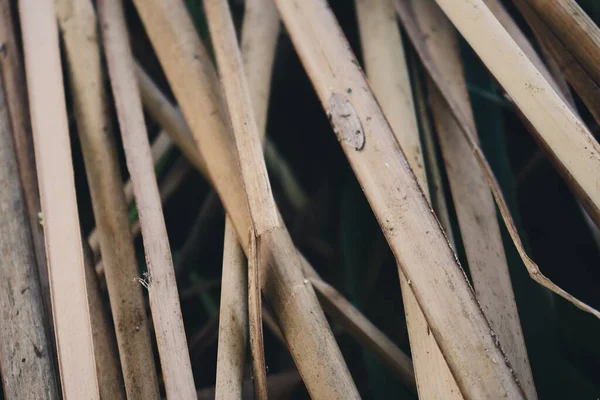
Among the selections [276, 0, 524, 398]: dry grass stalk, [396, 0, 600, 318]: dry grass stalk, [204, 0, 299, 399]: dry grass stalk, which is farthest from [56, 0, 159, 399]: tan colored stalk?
[396, 0, 600, 318]: dry grass stalk

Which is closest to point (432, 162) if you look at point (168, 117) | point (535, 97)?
point (535, 97)

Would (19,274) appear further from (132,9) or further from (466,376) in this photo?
(132,9)

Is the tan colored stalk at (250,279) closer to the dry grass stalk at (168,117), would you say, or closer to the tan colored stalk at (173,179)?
the dry grass stalk at (168,117)

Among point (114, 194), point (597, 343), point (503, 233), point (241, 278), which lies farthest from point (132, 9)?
point (597, 343)

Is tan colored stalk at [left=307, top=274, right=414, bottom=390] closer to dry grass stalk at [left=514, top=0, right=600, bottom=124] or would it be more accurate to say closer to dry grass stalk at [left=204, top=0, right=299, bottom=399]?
dry grass stalk at [left=204, top=0, right=299, bottom=399]

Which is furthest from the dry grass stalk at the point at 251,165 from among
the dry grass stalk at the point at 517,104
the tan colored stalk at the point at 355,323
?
the dry grass stalk at the point at 517,104

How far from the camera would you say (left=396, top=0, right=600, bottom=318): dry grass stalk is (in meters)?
0.42

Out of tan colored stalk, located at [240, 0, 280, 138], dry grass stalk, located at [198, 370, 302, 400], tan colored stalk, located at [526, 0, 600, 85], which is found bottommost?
dry grass stalk, located at [198, 370, 302, 400]

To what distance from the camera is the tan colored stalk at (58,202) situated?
1.43 feet

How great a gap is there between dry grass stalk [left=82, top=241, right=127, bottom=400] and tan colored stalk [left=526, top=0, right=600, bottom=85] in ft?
1.90

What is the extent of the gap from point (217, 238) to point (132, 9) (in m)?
0.51

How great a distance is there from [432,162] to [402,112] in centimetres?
8

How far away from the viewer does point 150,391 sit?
488mm

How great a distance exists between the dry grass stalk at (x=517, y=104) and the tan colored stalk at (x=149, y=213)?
1.06 feet
